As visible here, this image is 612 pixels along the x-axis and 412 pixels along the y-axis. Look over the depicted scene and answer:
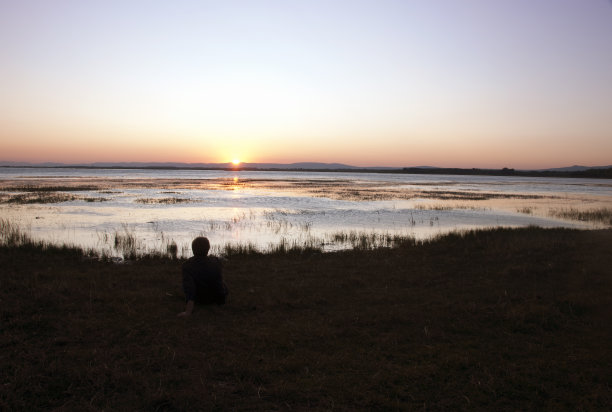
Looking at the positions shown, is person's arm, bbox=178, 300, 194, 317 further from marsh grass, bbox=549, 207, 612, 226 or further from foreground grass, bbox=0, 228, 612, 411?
marsh grass, bbox=549, 207, 612, 226

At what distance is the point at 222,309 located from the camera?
8234 millimetres

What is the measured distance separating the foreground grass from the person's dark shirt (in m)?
0.31

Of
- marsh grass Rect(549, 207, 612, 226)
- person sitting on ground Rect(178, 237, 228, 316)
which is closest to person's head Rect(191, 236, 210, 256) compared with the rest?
person sitting on ground Rect(178, 237, 228, 316)

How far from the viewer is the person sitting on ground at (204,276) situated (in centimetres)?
827

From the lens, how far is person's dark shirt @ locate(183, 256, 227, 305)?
827cm

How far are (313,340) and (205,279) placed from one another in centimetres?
269

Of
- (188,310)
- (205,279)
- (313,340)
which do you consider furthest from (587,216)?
(188,310)

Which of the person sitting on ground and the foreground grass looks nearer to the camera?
the foreground grass

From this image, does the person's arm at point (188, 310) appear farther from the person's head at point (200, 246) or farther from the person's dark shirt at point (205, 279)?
the person's head at point (200, 246)

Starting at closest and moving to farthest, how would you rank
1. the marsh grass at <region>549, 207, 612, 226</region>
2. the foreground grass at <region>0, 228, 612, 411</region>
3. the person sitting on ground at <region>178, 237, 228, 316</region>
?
the foreground grass at <region>0, 228, 612, 411</region>, the person sitting on ground at <region>178, 237, 228, 316</region>, the marsh grass at <region>549, 207, 612, 226</region>

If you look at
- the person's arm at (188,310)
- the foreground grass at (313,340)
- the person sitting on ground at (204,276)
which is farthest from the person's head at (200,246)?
the foreground grass at (313,340)

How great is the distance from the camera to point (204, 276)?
8.28 metres

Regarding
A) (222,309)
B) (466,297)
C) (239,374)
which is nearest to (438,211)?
(466,297)

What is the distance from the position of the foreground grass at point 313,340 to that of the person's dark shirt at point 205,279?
1.03 feet
